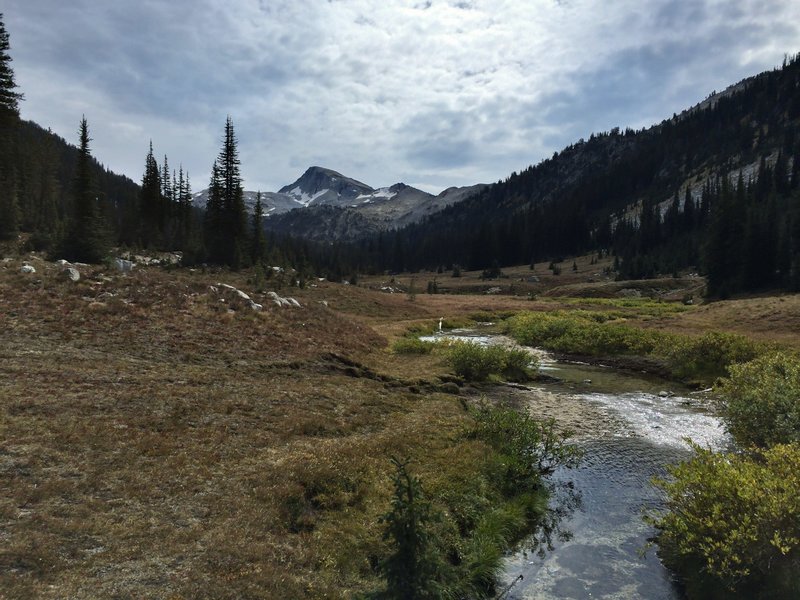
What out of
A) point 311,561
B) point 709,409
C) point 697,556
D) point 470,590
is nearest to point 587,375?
point 709,409

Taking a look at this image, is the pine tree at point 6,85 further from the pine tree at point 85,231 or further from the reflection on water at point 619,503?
the reflection on water at point 619,503

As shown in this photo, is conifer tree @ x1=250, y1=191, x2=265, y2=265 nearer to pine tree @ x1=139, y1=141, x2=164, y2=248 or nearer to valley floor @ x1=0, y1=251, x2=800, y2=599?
pine tree @ x1=139, y1=141, x2=164, y2=248

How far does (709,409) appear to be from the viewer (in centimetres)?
2258

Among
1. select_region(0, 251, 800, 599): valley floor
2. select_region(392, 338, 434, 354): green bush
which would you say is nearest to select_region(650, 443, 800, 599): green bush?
select_region(0, 251, 800, 599): valley floor

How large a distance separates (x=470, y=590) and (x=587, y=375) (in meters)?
24.5

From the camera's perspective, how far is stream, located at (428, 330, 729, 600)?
33.2ft

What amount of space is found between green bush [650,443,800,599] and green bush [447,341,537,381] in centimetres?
1818

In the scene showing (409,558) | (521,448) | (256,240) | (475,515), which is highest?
(256,240)

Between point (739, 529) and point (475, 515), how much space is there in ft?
19.0

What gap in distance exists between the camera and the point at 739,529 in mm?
8375

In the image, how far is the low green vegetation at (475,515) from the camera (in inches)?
278

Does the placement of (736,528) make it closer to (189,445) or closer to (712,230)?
(189,445)

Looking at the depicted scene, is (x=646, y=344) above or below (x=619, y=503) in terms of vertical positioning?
above

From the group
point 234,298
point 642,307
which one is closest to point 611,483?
point 234,298
